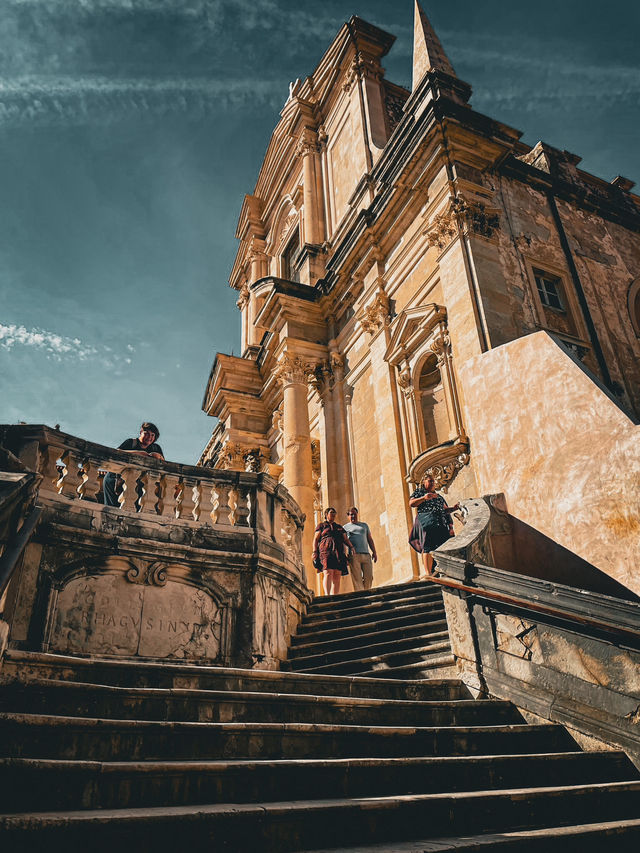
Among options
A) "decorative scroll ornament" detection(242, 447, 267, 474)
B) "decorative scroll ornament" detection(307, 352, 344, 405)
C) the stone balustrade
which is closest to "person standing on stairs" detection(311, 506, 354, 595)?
the stone balustrade

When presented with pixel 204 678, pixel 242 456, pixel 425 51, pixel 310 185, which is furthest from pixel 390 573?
pixel 310 185

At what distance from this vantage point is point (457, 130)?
14188 millimetres

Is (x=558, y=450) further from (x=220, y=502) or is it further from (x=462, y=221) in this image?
(x=462, y=221)

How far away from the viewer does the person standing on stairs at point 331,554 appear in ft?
35.2

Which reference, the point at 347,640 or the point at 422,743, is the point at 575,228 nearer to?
the point at 347,640

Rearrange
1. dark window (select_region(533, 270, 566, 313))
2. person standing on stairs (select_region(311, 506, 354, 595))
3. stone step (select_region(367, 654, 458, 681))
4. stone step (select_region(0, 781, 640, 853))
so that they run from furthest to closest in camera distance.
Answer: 1. dark window (select_region(533, 270, 566, 313))
2. person standing on stairs (select_region(311, 506, 354, 595))
3. stone step (select_region(367, 654, 458, 681))
4. stone step (select_region(0, 781, 640, 853))

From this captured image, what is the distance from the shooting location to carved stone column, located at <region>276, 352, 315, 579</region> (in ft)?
53.7

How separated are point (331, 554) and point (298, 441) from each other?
6707 millimetres

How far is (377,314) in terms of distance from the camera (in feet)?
53.0

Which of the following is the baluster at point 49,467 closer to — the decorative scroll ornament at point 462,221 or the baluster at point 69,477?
the baluster at point 69,477

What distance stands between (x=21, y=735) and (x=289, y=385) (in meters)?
15.0

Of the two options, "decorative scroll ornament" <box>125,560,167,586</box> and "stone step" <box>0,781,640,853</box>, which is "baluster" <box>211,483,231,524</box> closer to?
"decorative scroll ornament" <box>125,560,167,586</box>

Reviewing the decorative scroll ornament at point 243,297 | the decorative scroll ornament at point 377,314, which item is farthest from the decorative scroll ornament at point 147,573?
the decorative scroll ornament at point 243,297

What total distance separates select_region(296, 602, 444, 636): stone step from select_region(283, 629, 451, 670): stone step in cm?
36
